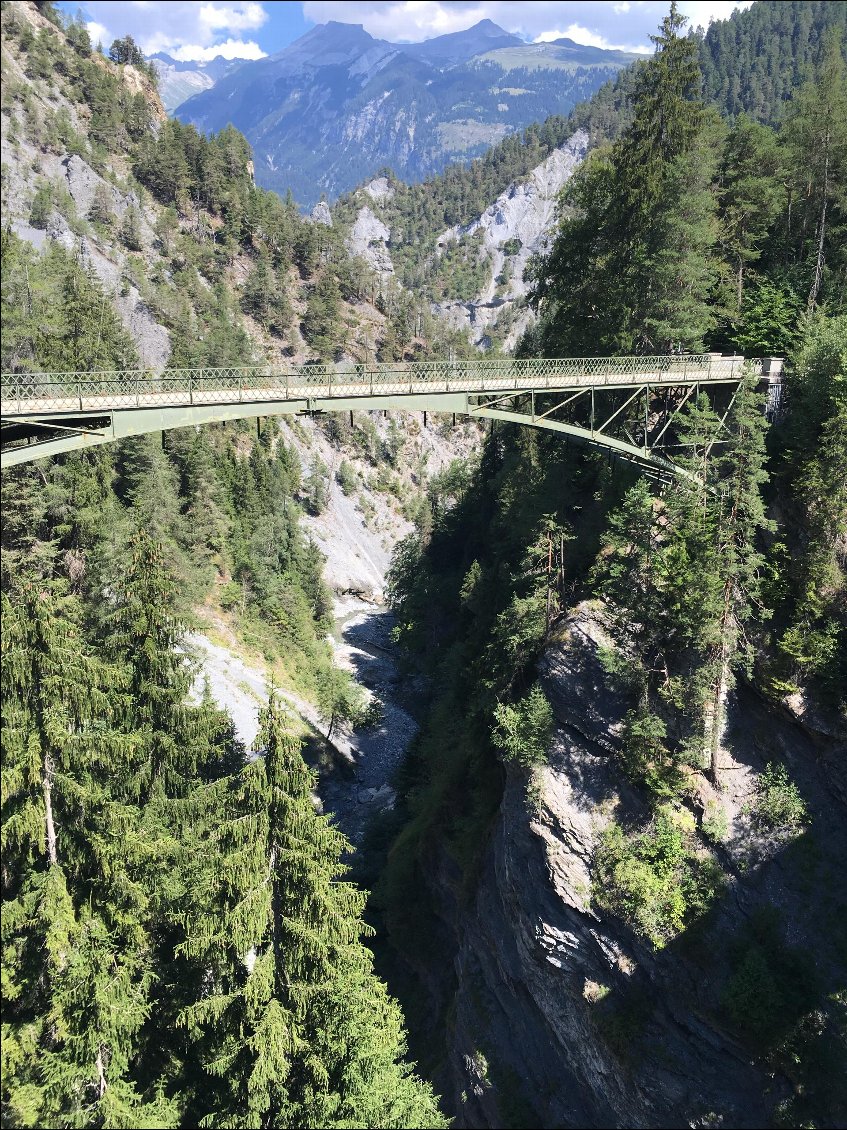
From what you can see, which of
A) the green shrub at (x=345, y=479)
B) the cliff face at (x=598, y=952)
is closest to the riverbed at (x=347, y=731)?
the cliff face at (x=598, y=952)

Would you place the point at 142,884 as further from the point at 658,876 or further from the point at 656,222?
→ the point at 656,222

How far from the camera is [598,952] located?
2125cm

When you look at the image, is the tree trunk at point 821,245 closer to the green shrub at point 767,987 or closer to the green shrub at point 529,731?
the green shrub at point 529,731

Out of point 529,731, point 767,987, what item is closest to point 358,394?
point 529,731

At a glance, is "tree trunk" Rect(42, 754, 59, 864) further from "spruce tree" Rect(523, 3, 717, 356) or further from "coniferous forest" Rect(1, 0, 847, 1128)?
"spruce tree" Rect(523, 3, 717, 356)

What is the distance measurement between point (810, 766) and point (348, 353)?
89671 millimetres

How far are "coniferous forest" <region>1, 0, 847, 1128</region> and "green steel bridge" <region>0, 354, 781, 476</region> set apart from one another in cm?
100

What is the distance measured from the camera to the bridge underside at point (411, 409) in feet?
55.3

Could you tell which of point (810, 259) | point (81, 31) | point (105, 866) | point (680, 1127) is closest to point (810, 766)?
point (680, 1127)

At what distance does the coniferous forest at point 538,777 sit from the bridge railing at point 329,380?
101cm

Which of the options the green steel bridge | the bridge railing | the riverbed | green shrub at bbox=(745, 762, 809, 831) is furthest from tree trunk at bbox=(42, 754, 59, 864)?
green shrub at bbox=(745, 762, 809, 831)

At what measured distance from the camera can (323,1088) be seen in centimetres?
1404

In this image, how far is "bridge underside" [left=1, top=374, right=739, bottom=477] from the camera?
1684 cm

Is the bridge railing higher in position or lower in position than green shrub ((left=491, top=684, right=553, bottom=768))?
higher
